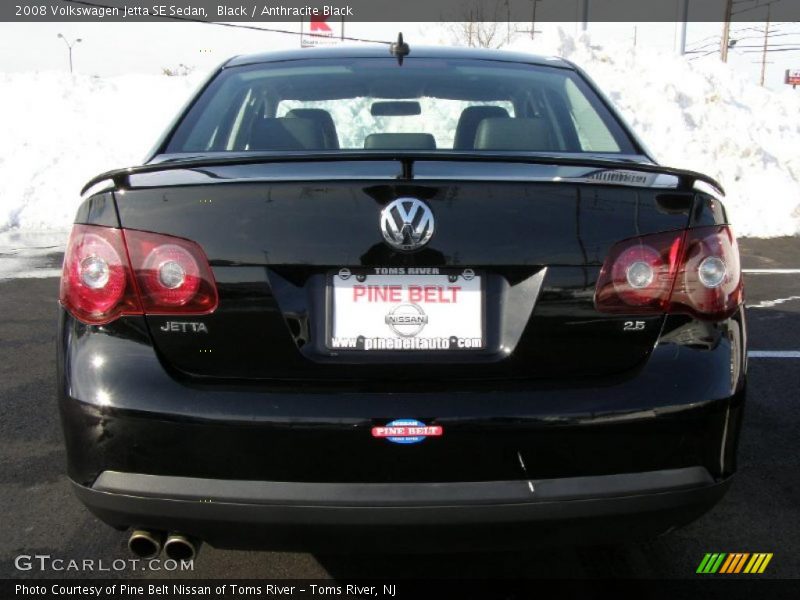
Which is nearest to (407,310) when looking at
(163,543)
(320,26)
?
(163,543)

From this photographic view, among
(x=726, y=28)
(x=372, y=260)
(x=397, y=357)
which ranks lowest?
(x=397, y=357)

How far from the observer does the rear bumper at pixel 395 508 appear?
6.48 ft

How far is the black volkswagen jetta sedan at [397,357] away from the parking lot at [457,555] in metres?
0.69

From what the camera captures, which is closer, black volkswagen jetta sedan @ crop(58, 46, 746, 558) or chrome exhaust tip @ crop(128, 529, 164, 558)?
black volkswagen jetta sedan @ crop(58, 46, 746, 558)

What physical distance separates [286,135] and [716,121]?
1256 cm

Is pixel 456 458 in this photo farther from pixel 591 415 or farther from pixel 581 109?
pixel 581 109

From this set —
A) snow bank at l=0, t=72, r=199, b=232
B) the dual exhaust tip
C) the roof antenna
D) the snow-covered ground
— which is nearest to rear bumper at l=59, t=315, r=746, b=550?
the dual exhaust tip

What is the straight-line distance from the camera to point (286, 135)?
293cm

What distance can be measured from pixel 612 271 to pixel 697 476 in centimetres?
55

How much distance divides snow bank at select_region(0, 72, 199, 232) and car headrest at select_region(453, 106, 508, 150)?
7721 millimetres

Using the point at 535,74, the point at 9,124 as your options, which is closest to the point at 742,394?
the point at 535,74

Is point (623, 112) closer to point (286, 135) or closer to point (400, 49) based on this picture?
point (400, 49)

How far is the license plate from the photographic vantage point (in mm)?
1979
